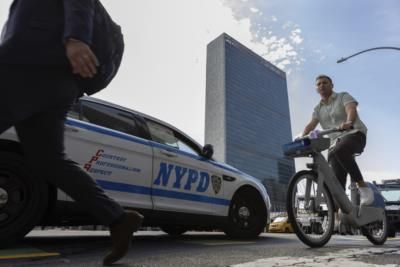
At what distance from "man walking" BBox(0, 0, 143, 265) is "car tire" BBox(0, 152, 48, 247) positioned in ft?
3.98

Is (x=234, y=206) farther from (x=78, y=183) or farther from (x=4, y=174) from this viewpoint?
(x=78, y=183)

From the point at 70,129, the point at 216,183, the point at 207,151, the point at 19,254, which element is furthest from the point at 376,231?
the point at 19,254

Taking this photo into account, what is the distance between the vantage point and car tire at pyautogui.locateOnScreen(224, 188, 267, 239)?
525 cm

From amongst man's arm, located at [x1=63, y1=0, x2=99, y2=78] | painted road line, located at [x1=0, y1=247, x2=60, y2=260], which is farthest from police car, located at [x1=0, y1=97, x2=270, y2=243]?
man's arm, located at [x1=63, y1=0, x2=99, y2=78]

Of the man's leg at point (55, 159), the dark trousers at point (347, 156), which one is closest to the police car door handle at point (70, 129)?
the man's leg at point (55, 159)

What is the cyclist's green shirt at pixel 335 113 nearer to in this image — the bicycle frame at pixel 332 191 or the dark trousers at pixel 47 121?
the bicycle frame at pixel 332 191

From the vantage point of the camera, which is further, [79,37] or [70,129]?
[70,129]

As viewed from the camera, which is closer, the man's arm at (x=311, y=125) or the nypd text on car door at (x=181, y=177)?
the nypd text on car door at (x=181, y=177)

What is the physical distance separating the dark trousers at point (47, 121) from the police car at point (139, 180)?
1235 mm

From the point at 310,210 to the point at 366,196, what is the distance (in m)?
0.91

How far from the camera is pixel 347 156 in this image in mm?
4527

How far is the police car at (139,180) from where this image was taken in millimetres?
3199

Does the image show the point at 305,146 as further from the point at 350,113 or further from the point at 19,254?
the point at 19,254

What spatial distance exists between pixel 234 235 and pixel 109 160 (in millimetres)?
2126
